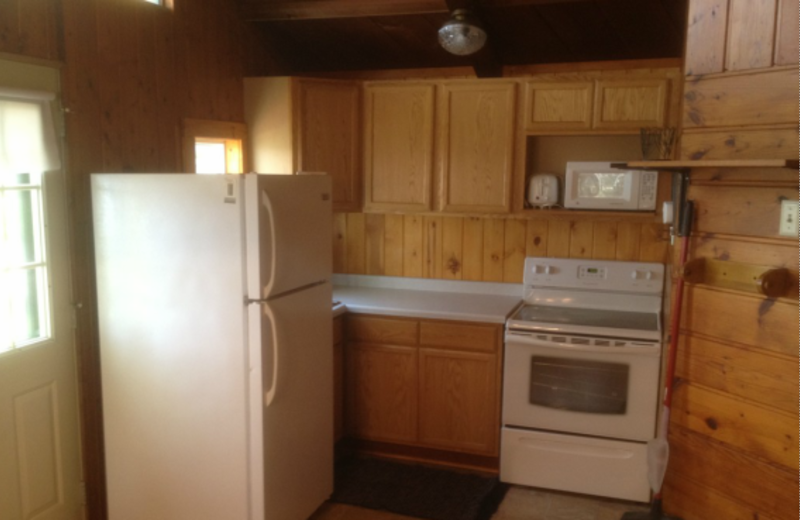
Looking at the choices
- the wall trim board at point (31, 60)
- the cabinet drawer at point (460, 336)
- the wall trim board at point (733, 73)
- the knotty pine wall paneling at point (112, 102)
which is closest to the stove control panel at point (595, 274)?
the cabinet drawer at point (460, 336)

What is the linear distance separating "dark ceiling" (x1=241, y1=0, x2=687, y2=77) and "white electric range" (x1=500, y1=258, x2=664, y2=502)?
1.49m

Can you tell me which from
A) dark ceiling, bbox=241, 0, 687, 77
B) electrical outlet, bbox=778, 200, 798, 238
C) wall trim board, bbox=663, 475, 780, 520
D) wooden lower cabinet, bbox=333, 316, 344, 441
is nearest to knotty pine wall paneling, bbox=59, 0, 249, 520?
dark ceiling, bbox=241, 0, 687, 77

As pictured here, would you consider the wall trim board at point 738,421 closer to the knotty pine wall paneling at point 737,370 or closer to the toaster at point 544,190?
the knotty pine wall paneling at point 737,370

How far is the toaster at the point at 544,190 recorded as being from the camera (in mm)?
3574

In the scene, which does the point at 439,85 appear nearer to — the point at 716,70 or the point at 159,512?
the point at 716,70

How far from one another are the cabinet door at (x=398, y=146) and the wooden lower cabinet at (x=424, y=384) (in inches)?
29.2

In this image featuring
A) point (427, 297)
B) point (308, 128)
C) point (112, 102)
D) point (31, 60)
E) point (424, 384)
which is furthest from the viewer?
point (427, 297)

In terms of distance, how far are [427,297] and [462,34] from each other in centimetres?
153

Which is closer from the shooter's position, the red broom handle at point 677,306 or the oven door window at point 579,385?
the red broom handle at point 677,306

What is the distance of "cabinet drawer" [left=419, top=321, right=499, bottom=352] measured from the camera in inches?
134

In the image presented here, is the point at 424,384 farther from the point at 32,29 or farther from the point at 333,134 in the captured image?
the point at 32,29

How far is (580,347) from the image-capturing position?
3.20 metres

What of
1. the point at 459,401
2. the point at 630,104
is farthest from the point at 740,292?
the point at 459,401

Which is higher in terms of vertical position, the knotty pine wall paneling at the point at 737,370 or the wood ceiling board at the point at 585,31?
the wood ceiling board at the point at 585,31
